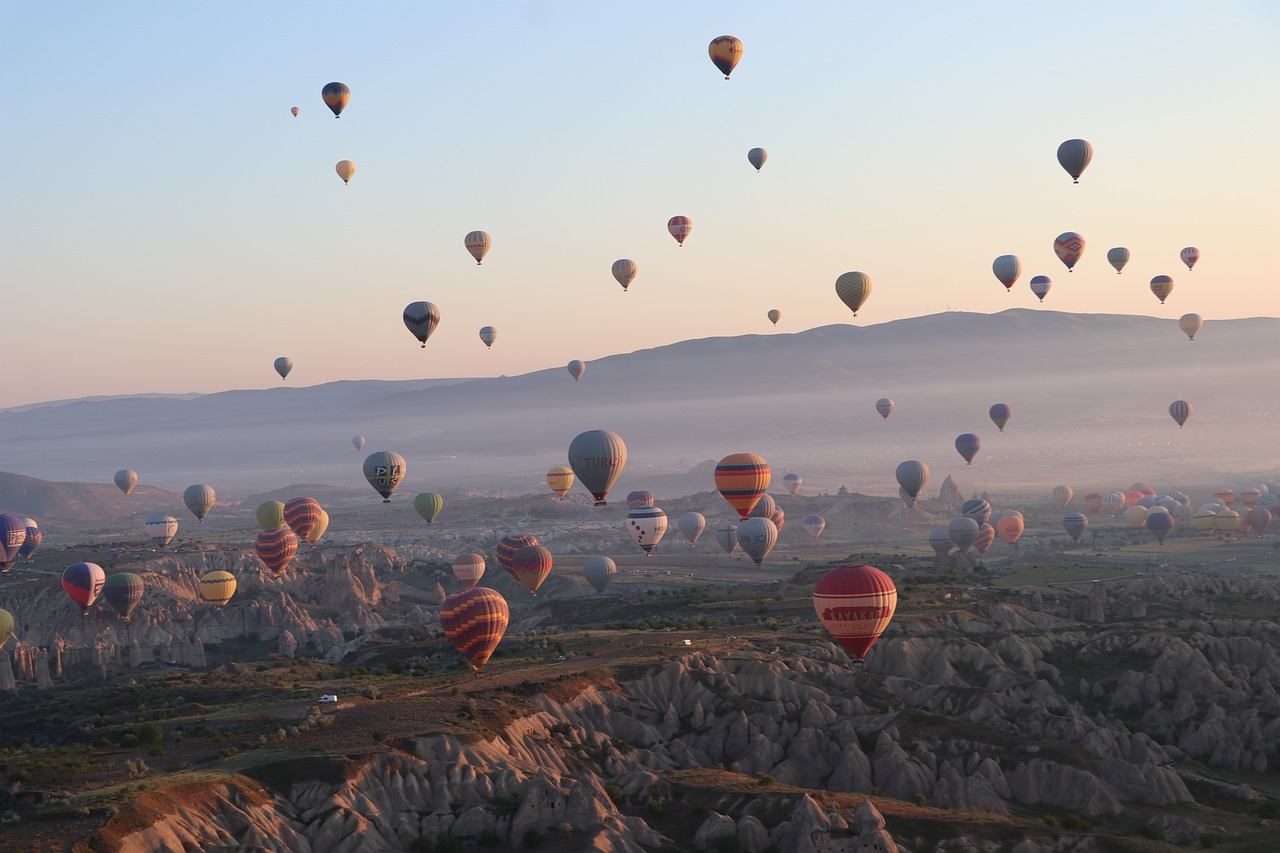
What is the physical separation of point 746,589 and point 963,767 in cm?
8361

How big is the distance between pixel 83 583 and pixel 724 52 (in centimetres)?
7479

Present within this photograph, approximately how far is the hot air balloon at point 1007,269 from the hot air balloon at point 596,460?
227 ft

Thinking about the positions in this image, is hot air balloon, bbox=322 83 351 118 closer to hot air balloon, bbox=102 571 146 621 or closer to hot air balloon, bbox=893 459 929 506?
hot air balloon, bbox=102 571 146 621

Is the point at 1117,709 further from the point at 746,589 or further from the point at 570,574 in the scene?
the point at 570,574

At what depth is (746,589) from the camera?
163 meters

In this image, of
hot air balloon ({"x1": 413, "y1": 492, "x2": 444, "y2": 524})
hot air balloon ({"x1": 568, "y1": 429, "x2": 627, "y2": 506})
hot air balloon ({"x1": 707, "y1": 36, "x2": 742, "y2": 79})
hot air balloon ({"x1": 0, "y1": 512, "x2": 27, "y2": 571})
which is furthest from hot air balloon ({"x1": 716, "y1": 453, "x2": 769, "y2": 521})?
hot air balloon ({"x1": 0, "y1": 512, "x2": 27, "y2": 571})

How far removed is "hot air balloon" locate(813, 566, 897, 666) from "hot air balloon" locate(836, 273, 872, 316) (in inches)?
2479

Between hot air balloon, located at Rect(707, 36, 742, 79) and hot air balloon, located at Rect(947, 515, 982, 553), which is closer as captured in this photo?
hot air balloon, located at Rect(707, 36, 742, 79)

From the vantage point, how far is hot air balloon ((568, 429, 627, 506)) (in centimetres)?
12269

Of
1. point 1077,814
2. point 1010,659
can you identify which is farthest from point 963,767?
point 1010,659

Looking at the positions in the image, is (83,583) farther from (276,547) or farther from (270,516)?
(270,516)

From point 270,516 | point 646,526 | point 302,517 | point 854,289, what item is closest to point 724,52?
point 854,289

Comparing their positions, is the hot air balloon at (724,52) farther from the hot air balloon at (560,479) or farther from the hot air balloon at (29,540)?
the hot air balloon at (29,540)

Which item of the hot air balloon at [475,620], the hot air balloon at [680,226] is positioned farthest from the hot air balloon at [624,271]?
the hot air balloon at [475,620]
